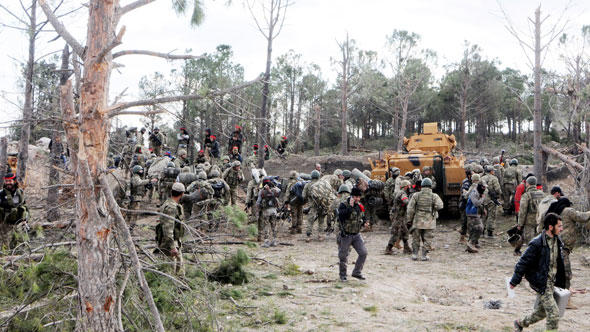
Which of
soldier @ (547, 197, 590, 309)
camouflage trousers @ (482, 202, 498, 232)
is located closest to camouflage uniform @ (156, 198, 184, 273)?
soldier @ (547, 197, 590, 309)

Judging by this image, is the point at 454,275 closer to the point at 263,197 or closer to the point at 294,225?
the point at 263,197

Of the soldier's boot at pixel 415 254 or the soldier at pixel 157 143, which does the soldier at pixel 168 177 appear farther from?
the soldier's boot at pixel 415 254

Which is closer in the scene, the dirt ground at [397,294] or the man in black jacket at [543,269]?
the man in black jacket at [543,269]

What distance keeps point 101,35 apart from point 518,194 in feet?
34.0

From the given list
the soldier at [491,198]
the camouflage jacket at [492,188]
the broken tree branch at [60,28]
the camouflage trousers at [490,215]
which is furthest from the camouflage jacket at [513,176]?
the broken tree branch at [60,28]

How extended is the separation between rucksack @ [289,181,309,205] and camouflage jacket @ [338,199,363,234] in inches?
188

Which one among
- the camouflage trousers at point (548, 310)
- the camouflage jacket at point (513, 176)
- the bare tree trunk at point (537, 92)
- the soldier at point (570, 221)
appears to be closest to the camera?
the camouflage trousers at point (548, 310)

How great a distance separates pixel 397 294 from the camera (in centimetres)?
722

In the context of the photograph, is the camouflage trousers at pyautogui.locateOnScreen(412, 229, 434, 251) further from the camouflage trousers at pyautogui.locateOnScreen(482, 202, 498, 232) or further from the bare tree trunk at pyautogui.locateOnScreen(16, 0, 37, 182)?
the bare tree trunk at pyautogui.locateOnScreen(16, 0, 37, 182)

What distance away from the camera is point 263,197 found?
11.0 m

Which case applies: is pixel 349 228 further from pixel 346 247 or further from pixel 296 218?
pixel 296 218

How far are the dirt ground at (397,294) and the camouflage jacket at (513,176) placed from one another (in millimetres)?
3745

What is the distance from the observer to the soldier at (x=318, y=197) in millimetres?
11922

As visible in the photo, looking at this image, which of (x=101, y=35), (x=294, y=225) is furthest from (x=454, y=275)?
(x=101, y=35)
